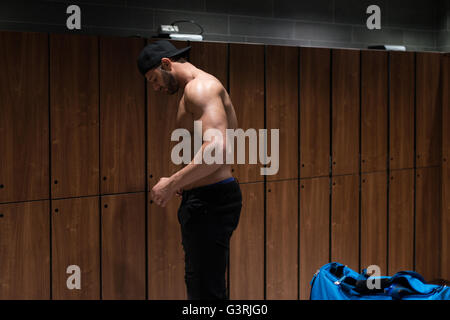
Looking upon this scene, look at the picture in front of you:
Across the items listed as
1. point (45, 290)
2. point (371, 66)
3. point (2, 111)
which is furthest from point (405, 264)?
point (2, 111)

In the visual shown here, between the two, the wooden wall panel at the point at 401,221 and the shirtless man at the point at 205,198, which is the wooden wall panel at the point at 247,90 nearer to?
the shirtless man at the point at 205,198

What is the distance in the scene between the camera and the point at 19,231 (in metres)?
2.68

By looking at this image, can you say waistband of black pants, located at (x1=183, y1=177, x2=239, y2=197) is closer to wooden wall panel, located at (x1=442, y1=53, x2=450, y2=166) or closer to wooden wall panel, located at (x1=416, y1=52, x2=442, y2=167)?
wooden wall panel, located at (x1=416, y1=52, x2=442, y2=167)

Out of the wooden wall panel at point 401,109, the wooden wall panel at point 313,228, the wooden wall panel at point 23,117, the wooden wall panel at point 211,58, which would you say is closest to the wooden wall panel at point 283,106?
the wooden wall panel at point 313,228

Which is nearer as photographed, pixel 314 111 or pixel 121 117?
pixel 121 117

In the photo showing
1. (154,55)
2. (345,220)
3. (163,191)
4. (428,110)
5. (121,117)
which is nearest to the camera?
(163,191)

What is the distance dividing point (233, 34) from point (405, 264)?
82.1 inches

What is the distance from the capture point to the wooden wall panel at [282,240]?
330cm

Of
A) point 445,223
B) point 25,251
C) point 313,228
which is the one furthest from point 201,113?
point 445,223

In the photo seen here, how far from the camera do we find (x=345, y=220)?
3543mm

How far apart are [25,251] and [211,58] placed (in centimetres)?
150

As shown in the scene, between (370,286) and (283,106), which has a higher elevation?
(283,106)

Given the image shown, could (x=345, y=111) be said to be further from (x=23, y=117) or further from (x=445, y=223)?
(x=23, y=117)
